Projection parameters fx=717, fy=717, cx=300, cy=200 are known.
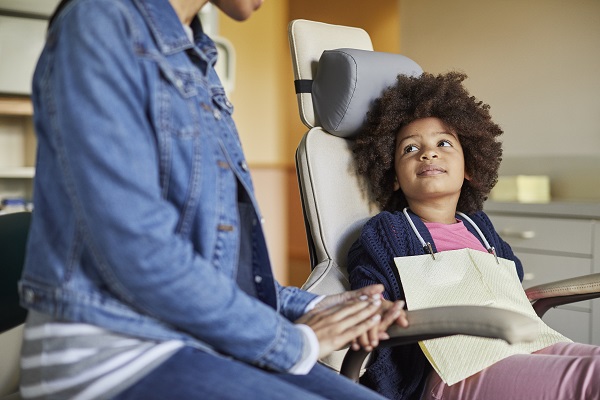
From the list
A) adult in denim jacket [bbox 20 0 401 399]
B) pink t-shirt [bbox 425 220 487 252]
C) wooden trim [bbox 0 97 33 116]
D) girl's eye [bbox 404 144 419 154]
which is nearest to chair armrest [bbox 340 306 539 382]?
adult in denim jacket [bbox 20 0 401 399]

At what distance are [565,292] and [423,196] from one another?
369 mm

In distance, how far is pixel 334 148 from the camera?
68.5 inches

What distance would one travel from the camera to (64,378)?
750mm

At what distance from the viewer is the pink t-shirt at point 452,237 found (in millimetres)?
1614

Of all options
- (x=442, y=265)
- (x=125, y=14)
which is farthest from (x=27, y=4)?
(x=125, y=14)

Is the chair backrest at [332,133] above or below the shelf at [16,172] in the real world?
above

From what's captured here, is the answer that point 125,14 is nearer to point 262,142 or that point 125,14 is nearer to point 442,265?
point 442,265

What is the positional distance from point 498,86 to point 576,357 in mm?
2226

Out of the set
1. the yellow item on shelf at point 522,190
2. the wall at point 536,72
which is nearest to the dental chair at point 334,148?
the yellow item on shelf at point 522,190

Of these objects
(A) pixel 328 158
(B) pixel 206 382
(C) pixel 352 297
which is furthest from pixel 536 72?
(B) pixel 206 382

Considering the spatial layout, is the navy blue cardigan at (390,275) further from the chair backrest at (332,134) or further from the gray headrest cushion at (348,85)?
the gray headrest cushion at (348,85)

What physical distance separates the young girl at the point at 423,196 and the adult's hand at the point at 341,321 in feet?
1.36

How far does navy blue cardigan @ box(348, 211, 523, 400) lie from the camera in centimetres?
140

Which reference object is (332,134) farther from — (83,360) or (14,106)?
(14,106)
